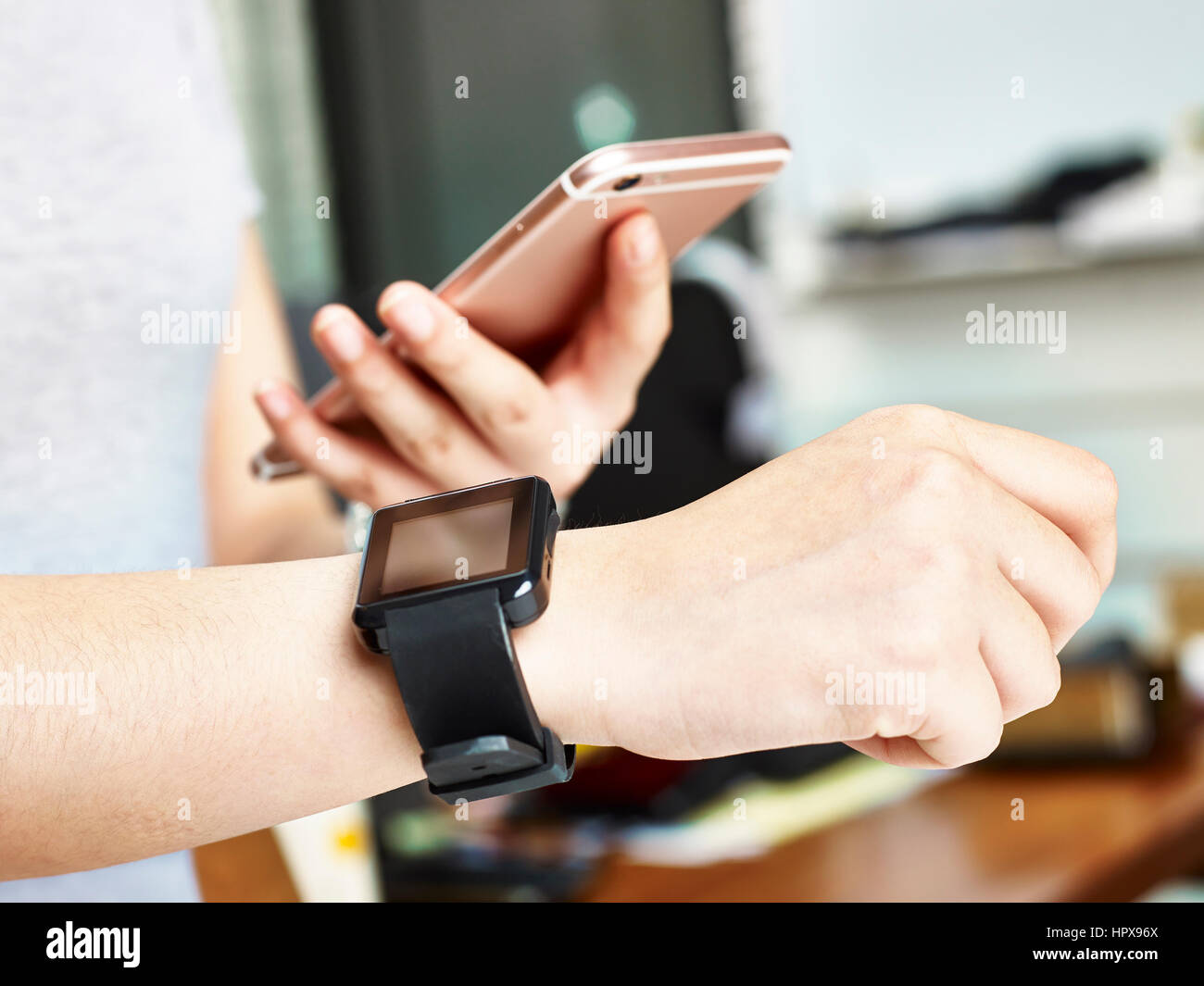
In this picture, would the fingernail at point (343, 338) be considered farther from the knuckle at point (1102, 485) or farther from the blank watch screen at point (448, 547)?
the knuckle at point (1102, 485)

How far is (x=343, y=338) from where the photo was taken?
0.59 meters

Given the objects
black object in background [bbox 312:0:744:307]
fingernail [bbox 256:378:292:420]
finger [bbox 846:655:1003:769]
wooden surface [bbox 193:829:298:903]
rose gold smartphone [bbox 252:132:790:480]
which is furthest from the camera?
black object in background [bbox 312:0:744:307]

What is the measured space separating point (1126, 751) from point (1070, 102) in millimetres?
1510

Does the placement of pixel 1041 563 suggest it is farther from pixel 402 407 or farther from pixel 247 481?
pixel 247 481

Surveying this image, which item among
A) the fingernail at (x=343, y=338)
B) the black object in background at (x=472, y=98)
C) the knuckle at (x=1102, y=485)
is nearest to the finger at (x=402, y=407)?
the fingernail at (x=343, y=338)

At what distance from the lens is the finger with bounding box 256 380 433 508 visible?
654 millimetres

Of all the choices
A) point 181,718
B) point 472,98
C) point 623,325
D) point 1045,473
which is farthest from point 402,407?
point 472,98

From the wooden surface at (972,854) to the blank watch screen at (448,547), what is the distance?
1.53ft

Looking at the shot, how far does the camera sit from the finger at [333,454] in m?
0.65

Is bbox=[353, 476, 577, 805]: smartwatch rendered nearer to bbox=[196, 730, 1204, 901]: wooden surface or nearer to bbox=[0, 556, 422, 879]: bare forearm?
bbox=[0, 556, 422, 879]: bare forearm

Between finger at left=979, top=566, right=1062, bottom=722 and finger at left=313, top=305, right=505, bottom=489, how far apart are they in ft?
1.16

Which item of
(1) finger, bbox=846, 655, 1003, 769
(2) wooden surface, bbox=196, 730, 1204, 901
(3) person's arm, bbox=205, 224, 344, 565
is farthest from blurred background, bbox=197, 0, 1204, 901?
(1) finger, bbox=846, 655, 1003, 769
